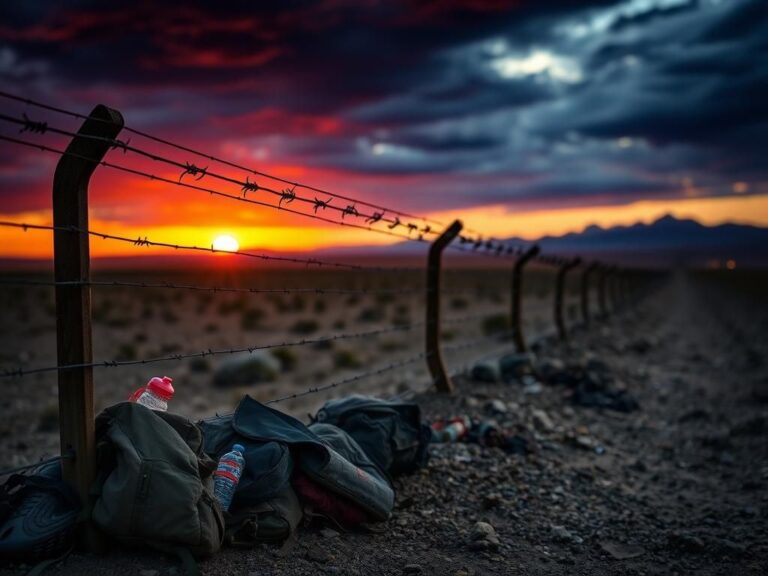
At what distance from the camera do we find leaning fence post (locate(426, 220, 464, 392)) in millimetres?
6441

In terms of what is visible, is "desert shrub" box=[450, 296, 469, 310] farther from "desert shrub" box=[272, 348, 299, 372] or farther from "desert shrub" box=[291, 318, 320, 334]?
"desert shrub" box=[272, 348, 299, 372]

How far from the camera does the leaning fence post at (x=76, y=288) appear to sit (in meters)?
2.69

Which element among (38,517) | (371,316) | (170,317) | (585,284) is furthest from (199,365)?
(170,317)

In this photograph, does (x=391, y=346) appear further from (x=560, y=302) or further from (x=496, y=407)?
(x=496, y=407)

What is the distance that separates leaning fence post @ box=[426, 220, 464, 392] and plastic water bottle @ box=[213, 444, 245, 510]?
353 centimetres

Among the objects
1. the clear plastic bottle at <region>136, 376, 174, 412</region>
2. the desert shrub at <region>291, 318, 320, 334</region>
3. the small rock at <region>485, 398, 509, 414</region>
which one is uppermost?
the clear plastic bottle at <region>136, 376, 174, 412</region>

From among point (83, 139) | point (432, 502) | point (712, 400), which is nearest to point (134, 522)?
point (83, 139)

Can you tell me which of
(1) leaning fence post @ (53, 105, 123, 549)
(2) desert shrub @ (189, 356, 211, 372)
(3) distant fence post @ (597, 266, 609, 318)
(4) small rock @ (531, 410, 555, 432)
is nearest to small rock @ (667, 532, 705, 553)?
(4) small rock @ (531, 410, 555, 432)

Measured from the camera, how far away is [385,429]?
415cm

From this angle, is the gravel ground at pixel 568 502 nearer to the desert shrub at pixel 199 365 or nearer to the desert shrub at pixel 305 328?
the desert shrub at pixel 199 365

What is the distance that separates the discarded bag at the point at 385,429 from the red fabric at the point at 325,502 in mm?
499

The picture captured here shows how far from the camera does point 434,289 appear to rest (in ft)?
21.5

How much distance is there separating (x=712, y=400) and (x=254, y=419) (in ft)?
22.6

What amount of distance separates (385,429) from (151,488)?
1839 millimetres
